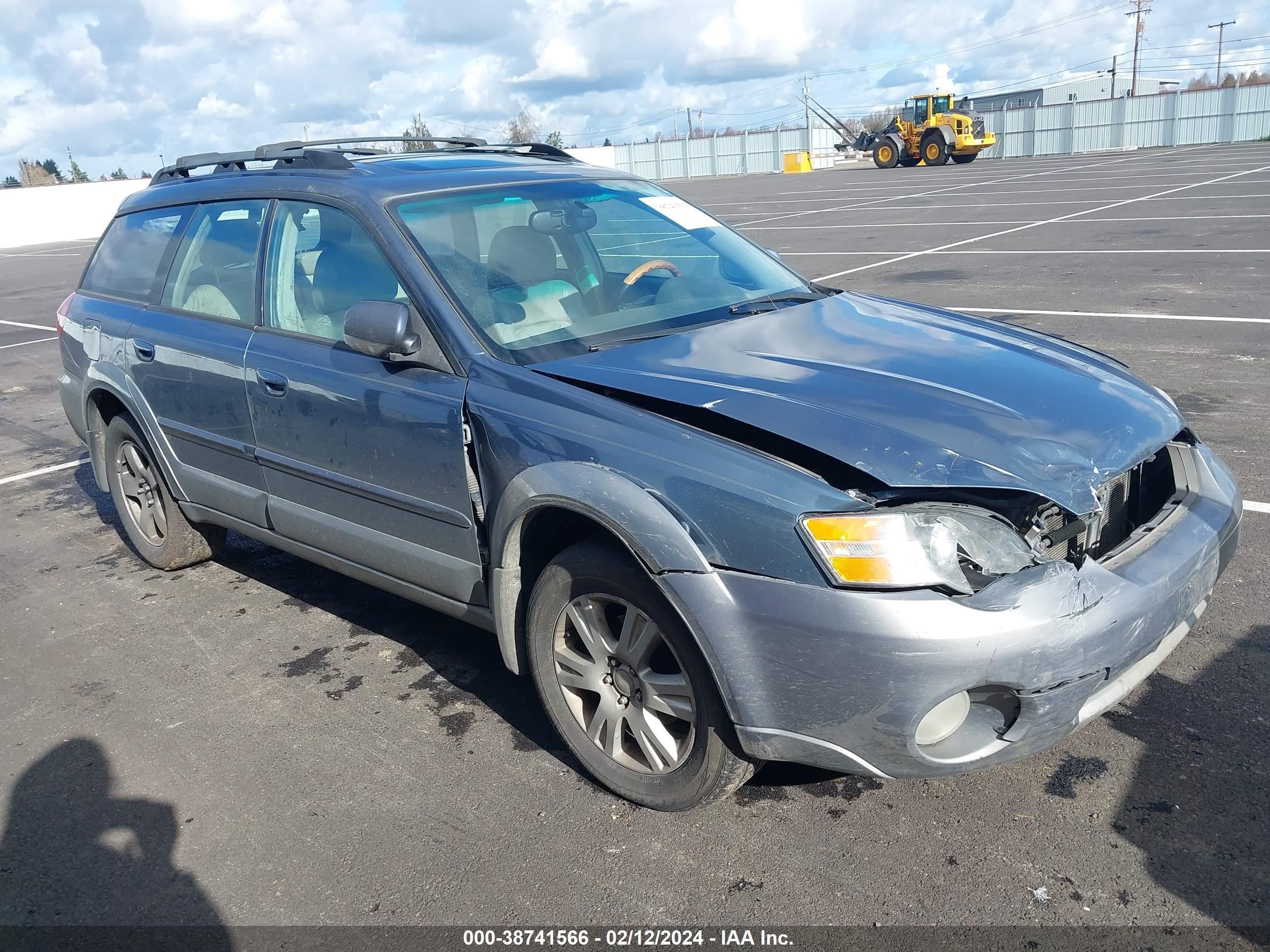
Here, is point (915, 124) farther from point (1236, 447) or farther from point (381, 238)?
point (381, 238)

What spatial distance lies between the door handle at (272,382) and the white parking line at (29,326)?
12323 millimetres

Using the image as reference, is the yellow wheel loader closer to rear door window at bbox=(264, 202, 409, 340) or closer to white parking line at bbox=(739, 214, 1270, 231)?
white parking line at bbox=(739, 214, 1270, 231)

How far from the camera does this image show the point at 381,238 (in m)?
3.51

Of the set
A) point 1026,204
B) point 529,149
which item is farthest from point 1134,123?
point 529,149

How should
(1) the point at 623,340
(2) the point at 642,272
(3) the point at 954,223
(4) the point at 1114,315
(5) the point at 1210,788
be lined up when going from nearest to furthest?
(5) the point at 1210,788 → (1) the point at 623,340 → (2) the point at 642,272 → (4) the point at 1114,315 → (3) the point at 954,223

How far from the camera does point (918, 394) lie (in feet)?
9.46

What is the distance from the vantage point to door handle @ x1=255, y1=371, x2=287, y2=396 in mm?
3799

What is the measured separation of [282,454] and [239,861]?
5.04ft

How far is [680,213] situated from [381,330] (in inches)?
64.1

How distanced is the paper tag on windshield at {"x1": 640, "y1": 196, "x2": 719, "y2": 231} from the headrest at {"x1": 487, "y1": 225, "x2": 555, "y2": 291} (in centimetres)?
71

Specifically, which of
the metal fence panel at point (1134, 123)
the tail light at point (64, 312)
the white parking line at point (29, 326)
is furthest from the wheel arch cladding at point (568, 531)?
the metal fence panel at point (1134, 123)

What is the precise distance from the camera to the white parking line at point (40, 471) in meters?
7.02

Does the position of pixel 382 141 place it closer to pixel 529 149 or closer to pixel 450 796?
pixel 529 149

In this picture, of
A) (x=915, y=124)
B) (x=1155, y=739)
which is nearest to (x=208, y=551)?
(x=1155, y=739)
